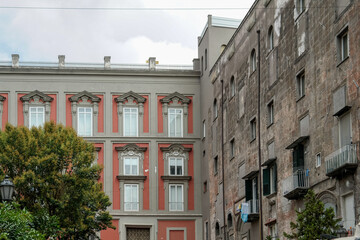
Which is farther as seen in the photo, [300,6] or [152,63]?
[152,63]

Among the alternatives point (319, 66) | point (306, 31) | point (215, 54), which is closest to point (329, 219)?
point (319, 66)

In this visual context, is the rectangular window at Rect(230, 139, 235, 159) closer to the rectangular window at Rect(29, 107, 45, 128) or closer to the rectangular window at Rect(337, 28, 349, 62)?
the rectangular window at Rect(29, 107, 45, 128)

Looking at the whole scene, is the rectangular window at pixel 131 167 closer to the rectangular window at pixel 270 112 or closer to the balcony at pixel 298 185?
the rectangular window at pixel 270 112

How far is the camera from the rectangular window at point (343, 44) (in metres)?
32.3

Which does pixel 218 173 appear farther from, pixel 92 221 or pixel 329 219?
pixel 329 219

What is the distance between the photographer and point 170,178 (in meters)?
59.8

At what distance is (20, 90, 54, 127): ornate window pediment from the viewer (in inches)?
2344

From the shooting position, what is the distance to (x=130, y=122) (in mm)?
60625

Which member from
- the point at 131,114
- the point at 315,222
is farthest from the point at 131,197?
the point at 315,222

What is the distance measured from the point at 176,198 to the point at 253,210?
643 inches

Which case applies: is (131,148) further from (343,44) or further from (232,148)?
(343,44)

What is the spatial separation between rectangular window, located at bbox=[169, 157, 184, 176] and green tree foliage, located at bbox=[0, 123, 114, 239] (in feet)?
38.9

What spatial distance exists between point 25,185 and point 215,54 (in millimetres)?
17640

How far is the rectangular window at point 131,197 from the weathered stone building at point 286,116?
6518 mm
